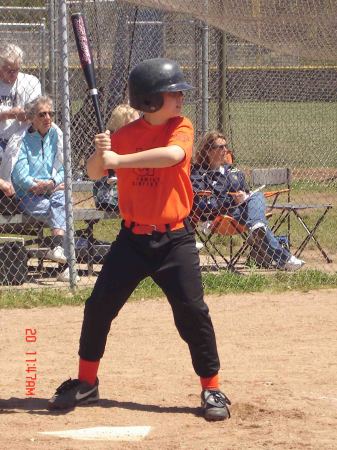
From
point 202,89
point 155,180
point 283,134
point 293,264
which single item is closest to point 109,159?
point 155,180

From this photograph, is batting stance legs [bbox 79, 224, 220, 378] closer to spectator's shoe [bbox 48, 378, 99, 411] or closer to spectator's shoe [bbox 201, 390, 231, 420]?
spectator's shoe [bbox 201, 390, 231, 420]

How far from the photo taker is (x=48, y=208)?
30.4 ft

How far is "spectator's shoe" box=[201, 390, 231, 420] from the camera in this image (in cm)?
524

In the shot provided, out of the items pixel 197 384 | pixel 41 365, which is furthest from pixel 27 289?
pixel 197 384

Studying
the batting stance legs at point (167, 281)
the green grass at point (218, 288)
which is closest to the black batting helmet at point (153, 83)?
the batting stance legs at point (167, 281)

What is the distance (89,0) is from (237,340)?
15.6 feet

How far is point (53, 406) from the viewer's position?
18.0ft

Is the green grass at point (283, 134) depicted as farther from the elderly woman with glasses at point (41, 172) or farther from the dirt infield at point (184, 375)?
the dirt infield at point (184, 375)

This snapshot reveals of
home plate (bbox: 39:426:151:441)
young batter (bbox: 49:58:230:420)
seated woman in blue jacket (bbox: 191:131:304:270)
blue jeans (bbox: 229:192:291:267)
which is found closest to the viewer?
home plate (bbox: 39:426:151:441)

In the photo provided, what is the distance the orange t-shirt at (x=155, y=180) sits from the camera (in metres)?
5.21

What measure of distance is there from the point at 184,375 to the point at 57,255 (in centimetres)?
319

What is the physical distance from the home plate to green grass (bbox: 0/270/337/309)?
3.42 metres

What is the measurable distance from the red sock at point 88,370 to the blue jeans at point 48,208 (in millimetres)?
3846

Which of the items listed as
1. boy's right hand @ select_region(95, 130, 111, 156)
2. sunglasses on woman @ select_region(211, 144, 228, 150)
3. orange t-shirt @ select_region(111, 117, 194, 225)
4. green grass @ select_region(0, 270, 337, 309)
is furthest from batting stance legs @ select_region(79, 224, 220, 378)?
sunglasses on woman @ select_region(211, 144, 228, 150)
